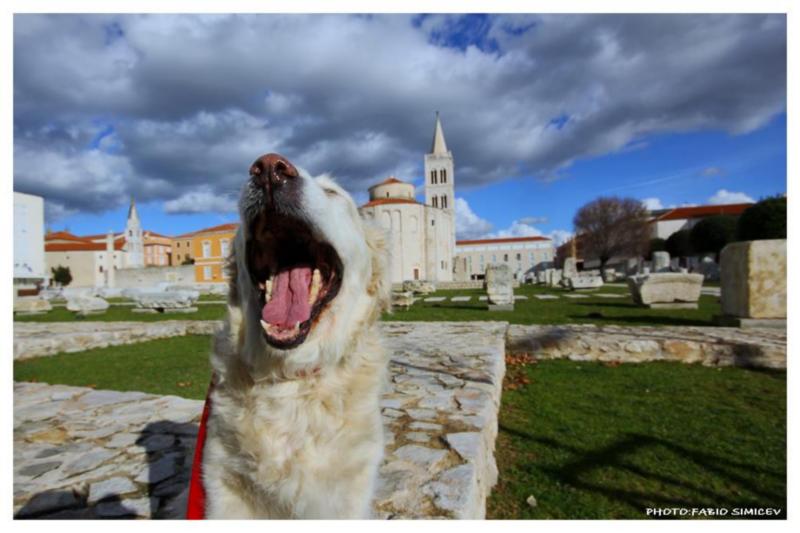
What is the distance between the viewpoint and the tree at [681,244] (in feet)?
155

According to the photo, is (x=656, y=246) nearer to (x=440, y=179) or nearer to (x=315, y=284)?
(x=440, y=179)

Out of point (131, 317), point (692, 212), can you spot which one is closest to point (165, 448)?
point (131, 317)

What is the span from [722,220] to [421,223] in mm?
33999

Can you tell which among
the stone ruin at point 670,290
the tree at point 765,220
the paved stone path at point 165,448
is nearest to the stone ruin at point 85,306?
the paved stone path at point 165,448

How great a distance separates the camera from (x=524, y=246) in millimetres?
83812

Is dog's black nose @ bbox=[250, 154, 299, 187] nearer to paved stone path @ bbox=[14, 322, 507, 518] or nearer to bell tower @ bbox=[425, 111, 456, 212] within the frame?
paved stone path @ bbox=[14, 322, 507, 518]

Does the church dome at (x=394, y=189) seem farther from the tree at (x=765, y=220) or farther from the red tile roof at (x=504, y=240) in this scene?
the tree at (x=765, y=220)

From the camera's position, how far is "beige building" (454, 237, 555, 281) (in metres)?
82.0

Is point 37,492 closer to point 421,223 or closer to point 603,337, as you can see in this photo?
point 603,337

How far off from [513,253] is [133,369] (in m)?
82.0

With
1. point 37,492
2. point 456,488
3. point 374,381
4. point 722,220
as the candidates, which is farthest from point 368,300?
point 722,220

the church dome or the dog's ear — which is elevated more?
the church dome

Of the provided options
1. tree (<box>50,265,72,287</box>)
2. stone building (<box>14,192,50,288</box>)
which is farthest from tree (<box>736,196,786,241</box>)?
tree (<box>50,265,72,287</box>)

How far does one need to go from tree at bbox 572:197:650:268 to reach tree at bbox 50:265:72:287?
71.8m
